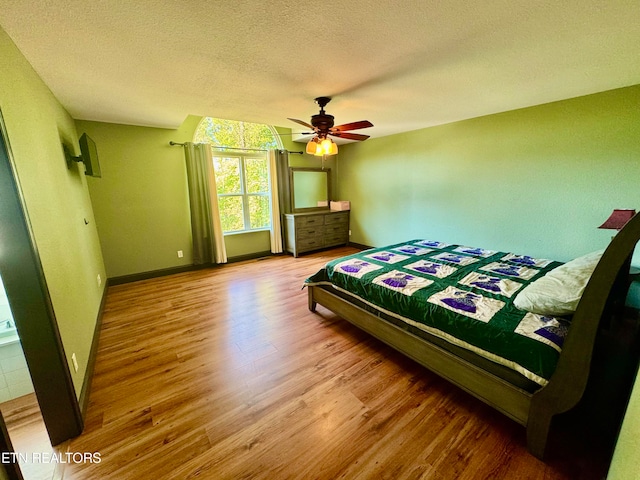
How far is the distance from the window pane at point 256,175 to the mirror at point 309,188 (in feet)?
1.74

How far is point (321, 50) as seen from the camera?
170 cm

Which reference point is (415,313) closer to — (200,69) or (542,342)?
(542,342)

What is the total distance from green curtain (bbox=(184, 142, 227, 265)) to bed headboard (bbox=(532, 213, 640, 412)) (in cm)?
445

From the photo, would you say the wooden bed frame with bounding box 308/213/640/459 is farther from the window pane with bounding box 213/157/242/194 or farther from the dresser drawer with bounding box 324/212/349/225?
the window pane with bounding box 213/157/242/194

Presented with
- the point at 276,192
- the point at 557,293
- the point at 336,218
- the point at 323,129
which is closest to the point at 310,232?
the point at 336,218

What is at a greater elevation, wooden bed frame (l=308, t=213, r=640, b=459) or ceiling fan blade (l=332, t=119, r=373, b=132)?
ceiling fan blade (l=332, t=119, r=373, b=132)

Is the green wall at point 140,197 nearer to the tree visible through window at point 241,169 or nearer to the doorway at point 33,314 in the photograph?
the tree visible through window at point 241,169

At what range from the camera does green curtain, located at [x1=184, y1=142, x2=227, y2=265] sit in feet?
13.4

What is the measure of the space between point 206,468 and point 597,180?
14.1 feet

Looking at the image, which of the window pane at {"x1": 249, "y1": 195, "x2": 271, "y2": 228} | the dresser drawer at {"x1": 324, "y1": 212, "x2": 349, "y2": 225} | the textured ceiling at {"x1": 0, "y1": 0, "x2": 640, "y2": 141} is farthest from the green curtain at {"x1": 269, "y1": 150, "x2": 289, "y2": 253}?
the textured ceiling at {"x1": 0, "y1": 0, "x2": 640, "y2": 141}

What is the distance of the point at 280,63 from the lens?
1879 millimetres

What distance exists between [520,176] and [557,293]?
7.75ft

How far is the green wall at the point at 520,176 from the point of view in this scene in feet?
8.55

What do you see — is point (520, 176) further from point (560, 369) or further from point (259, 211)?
point (259, 211)
